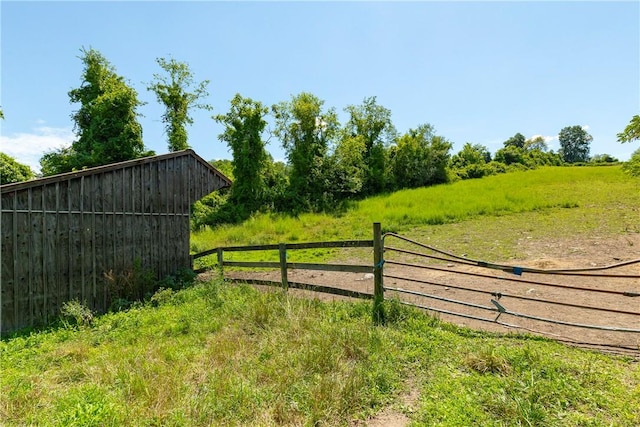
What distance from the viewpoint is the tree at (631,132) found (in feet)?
15.9

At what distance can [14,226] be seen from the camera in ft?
19.4

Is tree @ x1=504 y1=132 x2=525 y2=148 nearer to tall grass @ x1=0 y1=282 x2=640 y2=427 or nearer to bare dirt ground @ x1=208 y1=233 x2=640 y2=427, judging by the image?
bare dirt ground @ x1=208 y1=233 x2=640 y2=427

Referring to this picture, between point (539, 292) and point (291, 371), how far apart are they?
227 inches

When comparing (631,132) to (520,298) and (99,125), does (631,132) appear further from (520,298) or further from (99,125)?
(99,125)

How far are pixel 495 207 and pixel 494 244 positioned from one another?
8.27 metres

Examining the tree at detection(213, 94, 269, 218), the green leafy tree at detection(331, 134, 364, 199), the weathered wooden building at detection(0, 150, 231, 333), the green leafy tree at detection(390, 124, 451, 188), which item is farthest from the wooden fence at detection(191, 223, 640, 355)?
the green leafy tree at detection(390, 124, 451, 188)

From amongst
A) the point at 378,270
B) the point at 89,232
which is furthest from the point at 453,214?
the point at 89,232

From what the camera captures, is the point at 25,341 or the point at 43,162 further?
the point at 43,162

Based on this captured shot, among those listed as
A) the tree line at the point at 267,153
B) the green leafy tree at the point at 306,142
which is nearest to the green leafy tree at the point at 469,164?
the tree line at the point at 267,153

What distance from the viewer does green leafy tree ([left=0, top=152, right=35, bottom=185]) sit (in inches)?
585

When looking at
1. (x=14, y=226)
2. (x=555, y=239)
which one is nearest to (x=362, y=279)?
(x=14, y=226)

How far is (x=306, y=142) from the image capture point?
28.3 metres

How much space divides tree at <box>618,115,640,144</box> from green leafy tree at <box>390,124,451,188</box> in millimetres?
26053

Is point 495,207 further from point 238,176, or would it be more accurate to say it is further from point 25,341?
point 25,341
